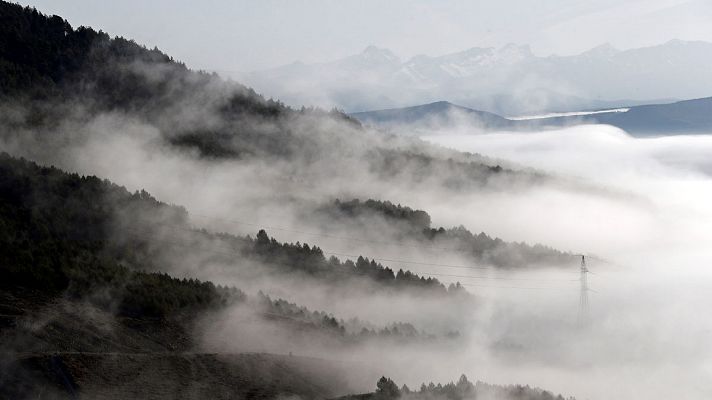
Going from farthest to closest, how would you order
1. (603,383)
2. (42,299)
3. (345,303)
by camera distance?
1. (345,303)
2. (603,383)
3. (42,299)

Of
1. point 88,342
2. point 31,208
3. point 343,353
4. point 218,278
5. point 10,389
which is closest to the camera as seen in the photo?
point 10,389

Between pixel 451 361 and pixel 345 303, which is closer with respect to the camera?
pixel 451 361

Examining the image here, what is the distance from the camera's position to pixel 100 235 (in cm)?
11375

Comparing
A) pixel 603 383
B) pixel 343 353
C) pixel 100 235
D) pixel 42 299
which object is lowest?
pixel 603 383

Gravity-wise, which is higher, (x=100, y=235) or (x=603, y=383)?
(x=100, y=235)

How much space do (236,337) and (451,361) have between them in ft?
141

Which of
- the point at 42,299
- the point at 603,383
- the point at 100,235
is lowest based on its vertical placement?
the point at 603,383

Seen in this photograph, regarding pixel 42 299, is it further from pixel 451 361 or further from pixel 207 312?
pixel 451 361

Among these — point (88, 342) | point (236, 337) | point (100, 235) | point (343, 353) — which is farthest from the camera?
point (100, 235)

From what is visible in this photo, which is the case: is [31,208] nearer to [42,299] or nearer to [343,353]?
[42,299]

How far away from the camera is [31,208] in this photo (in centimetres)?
10444

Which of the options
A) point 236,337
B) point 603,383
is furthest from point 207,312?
point 603,383

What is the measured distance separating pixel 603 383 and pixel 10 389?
377 ft

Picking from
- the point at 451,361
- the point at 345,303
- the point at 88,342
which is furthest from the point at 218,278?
the point at 88,342
